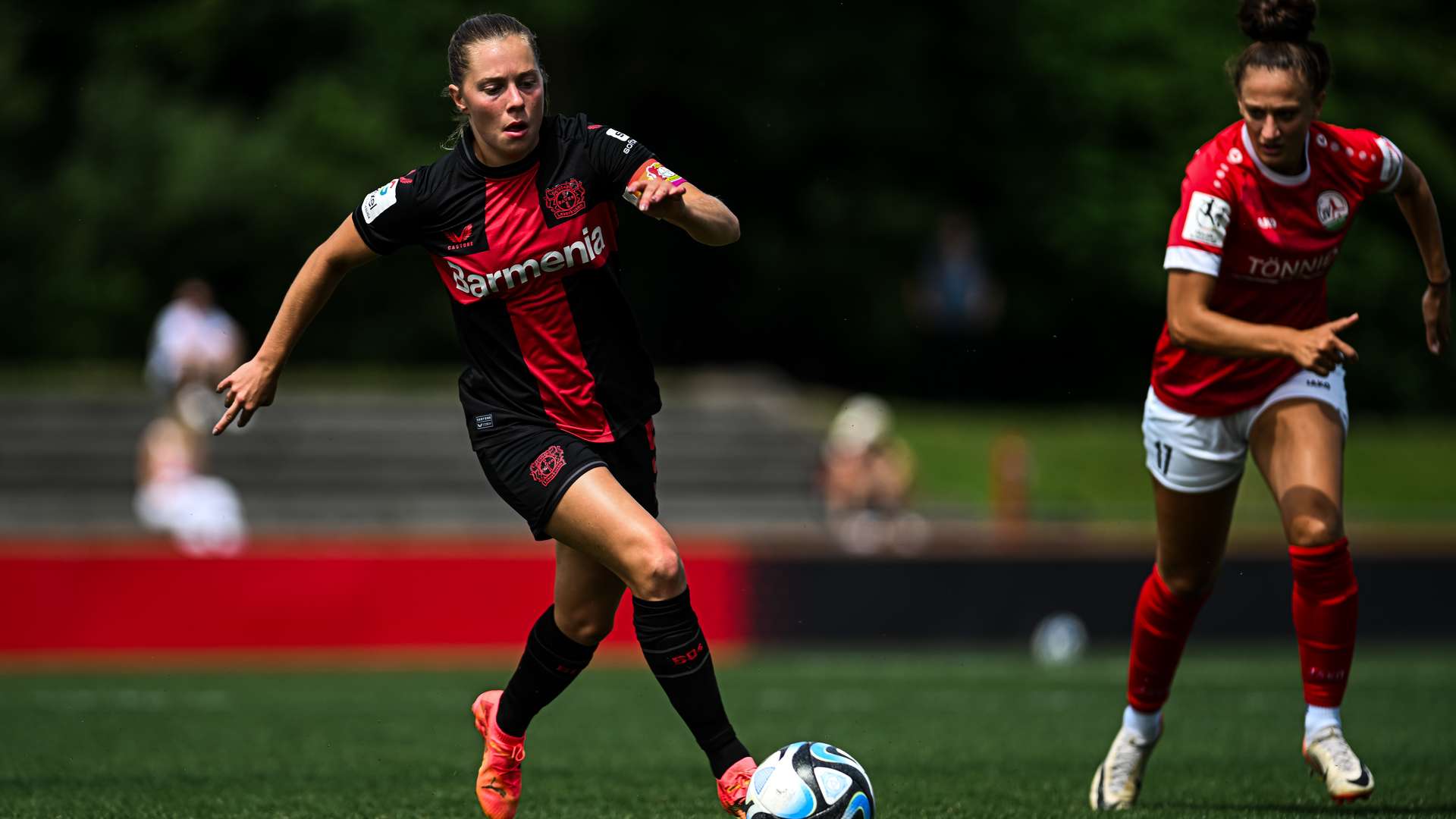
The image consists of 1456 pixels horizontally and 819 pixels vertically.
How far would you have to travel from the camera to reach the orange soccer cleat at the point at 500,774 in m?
5.63

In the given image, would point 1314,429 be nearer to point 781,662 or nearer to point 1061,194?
point 781,662

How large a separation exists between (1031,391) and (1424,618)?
17.2m

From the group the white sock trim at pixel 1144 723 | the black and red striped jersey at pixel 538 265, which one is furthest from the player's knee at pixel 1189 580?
the black and red striped jersey at pixel 538 265

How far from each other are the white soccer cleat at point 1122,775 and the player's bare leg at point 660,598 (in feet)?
4.27

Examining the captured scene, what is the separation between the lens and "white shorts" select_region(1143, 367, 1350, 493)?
18.6 ft

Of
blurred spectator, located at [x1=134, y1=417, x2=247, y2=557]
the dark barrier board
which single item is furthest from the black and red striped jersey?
blurred spectator, located at [x1=134, y1=417, x2=247, y2=557]

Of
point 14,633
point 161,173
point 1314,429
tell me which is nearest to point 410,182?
point 1314,429

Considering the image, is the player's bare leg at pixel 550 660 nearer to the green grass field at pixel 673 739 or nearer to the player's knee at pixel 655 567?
the green grass field at pixel 673 739

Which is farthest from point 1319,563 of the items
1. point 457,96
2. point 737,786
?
point 457,96

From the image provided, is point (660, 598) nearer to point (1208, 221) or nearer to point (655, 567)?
point (655, 567)

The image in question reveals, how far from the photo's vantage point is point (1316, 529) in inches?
214

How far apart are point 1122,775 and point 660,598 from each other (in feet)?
5.63

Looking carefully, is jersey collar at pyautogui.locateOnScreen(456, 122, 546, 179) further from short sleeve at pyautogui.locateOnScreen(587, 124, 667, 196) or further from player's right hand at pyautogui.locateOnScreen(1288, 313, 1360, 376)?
A: player's right hand at pyautogui.locateOnScreen(1288, 313, 1360, 376)

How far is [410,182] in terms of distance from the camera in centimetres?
542
